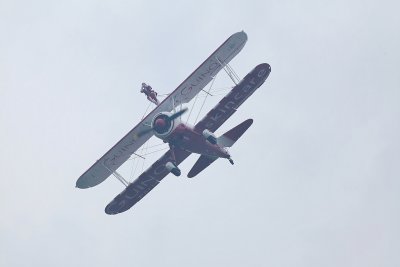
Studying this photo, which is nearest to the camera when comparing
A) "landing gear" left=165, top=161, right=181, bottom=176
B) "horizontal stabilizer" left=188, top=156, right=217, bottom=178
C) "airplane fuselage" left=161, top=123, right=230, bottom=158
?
"airplane fuselage" left=161, top=123, right=230, bottom=158

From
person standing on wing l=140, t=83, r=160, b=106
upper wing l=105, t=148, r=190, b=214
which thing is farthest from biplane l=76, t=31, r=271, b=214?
person standing on wing l=140, t=83, r=160, b=106

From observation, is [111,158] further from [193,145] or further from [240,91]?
[240,91]

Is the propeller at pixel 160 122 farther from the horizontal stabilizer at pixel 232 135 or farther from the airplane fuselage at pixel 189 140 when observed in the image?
the horizontal stabilizer at pixel 232 135

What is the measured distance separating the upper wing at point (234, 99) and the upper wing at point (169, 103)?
5.67 feet

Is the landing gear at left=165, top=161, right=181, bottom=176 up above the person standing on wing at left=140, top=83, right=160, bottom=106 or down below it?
below

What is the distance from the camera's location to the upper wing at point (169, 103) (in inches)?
1932

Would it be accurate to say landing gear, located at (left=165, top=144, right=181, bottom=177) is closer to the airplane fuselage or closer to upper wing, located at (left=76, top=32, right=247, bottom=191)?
the airplane fuselage

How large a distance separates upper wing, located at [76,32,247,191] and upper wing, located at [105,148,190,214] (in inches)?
67.5

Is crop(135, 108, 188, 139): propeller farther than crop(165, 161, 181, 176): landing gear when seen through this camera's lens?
No

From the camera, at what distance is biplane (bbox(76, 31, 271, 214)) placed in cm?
4944

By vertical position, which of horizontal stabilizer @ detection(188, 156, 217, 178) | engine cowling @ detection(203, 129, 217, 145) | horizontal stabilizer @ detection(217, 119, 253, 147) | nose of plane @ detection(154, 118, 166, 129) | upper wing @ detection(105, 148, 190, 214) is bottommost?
upper wing @ detection(105, 148, 190, 214)

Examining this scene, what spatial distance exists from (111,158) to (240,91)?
34.1 feet

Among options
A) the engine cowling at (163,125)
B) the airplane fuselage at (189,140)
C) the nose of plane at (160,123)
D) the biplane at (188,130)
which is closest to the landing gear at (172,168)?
the biplane at (188,130)

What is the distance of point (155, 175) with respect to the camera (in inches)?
2105
